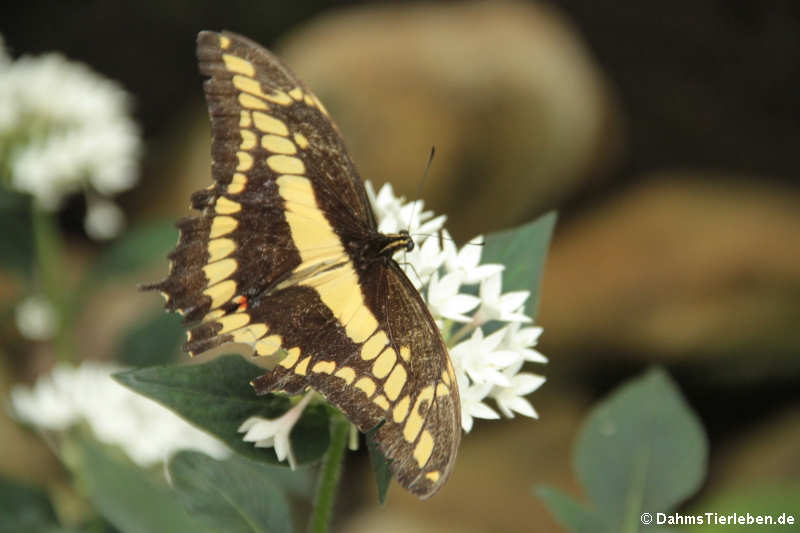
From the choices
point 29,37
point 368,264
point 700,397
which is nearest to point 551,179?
point 700,397

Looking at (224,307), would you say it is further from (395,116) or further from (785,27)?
(785,27)

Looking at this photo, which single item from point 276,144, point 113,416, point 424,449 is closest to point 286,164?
point 276,144

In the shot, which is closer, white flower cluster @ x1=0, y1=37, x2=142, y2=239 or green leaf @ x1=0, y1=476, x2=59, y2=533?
green leaf @ x1=0, y1=476, x2=59, y2=533

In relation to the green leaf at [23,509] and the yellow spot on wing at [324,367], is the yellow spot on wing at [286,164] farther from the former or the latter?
the green leaf at [23,509]

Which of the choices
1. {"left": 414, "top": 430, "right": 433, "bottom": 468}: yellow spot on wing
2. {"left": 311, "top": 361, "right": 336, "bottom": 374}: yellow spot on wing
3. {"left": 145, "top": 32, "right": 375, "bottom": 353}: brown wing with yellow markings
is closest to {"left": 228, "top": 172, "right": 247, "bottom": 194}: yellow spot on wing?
{"left": 145, "top": 32, "right": 375, "bottom": 353}: brown wing with yellow markings

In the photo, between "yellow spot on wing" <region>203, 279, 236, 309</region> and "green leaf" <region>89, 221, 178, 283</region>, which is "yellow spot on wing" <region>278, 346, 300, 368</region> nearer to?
"yellow spot on wing" <region>203, 279, 236, 309</region>

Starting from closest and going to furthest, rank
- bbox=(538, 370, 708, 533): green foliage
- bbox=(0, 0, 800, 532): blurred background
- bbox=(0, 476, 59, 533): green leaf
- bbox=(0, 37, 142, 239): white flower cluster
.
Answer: bbox=(538, 370, 708, 533): green foliage → bbox=(0, 476, 59, 533): green leaf → bbox=(0, 37, 142, 239): white flower cluster → bbox=(0, 0, 800, 532): blurred background
